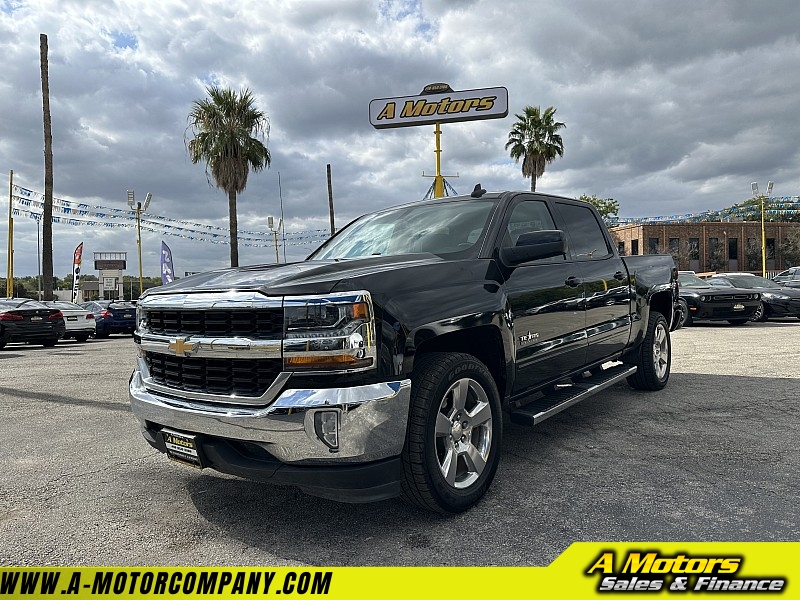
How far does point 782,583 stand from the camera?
2289mm

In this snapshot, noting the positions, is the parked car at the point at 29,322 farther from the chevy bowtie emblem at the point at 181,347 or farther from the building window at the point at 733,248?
the building window at the point at 733,248

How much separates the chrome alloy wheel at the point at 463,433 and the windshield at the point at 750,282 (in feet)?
53.8

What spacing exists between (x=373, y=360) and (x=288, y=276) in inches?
25.2

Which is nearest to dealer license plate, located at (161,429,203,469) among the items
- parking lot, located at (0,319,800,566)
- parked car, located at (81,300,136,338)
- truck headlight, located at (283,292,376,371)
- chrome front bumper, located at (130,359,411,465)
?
chrome front bumper, located at (130,359,411,465)

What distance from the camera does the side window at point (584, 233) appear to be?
5.04 meters

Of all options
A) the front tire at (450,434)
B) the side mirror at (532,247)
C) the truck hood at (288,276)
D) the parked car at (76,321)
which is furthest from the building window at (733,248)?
the front tire at (450,434)

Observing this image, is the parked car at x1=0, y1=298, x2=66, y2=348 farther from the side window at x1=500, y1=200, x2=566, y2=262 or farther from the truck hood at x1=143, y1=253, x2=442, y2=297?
the side window at x1=500, y1=200, x2=566, y2=262

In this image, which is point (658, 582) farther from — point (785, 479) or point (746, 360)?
point (746, 360)

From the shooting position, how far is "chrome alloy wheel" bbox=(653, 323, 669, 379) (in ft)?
21.1

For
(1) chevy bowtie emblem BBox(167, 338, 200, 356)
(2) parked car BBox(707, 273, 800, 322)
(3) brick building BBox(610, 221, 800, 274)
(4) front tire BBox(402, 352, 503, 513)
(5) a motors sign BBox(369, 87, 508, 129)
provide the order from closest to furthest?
1. (4) front tire BBox(402, 352, 503, 513)
2. (1) chevy bowtie emblem BBox(167, 338, 200, 356)
3. (2) parked car BBox(707, 273, 800, 322)
4. (5) a motors sign BBox(369, 87, 508, 129)
5. (3) brick building BBox(610, 221, 800, 274)

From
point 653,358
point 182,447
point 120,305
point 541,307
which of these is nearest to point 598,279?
point 541,307

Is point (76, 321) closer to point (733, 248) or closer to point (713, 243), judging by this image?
point (713, 243)

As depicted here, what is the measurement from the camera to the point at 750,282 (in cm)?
1759

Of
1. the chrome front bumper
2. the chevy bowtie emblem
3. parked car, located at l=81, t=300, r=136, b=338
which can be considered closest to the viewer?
the chrome front bumper
